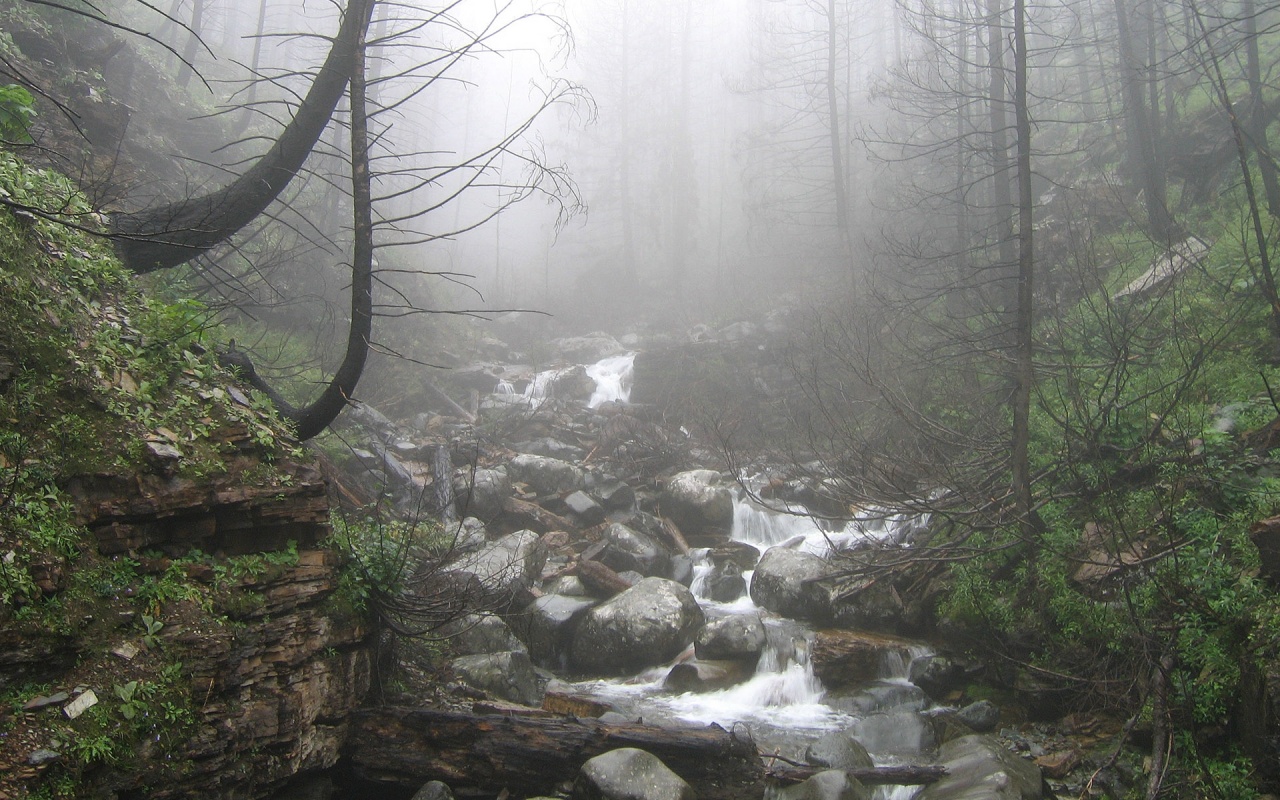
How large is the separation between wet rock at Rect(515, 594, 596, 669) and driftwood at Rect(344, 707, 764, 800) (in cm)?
328

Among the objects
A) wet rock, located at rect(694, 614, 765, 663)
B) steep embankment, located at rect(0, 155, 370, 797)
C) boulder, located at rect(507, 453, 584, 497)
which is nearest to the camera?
steep embankment, located at rect(0, 155, 370, 797)

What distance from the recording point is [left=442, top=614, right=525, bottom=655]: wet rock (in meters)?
6.74

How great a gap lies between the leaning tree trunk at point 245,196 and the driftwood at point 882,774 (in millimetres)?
5895

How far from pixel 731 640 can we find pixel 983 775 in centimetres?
319

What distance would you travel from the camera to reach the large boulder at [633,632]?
7.72 meters

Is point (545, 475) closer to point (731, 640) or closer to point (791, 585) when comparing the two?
point (791, 585)

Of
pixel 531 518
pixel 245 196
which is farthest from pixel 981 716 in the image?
pixel 245 196

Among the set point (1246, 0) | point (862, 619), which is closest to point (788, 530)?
point (862, 619)

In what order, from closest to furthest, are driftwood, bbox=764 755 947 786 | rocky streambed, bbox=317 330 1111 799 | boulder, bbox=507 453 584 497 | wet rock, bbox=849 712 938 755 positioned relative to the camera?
rocky streambed, bbox=317 330 1111 799 → driftwood, bbox=764 755 947 786 → wet rock, bbox=849 712 938 755 → boulder, bbox=507 453 584 497

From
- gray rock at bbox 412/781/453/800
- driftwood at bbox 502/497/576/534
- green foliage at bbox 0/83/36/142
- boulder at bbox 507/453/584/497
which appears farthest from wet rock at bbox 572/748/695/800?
boulder at bbox 507/453/584/497

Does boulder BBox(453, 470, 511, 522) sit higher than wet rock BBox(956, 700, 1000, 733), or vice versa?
boulder BBox(453, 470, 511, 522)

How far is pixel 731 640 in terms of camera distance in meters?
7.71

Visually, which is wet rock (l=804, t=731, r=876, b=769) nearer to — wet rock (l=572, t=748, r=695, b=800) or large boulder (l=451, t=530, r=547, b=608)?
wet rock (l=572, t=748, r=695, b=800)

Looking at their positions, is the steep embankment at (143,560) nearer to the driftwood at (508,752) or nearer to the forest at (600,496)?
the forest at (600,496)
